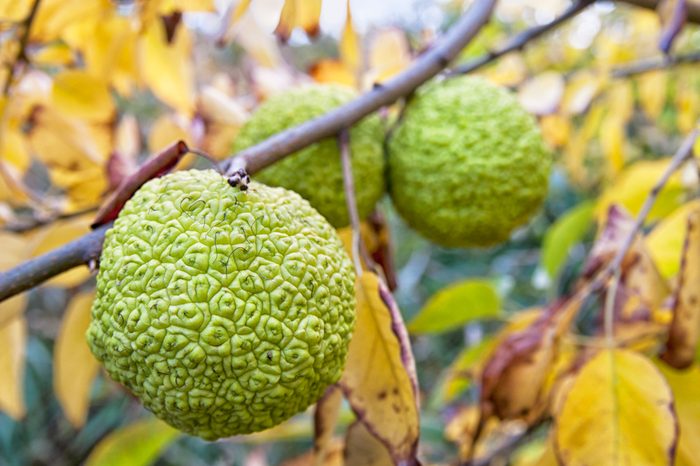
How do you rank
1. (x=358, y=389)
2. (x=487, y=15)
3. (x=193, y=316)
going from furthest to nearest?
(x=487, y=15)
(x=358, y=389)
(x=193, y=316)

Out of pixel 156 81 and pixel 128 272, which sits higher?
pixel 128 272

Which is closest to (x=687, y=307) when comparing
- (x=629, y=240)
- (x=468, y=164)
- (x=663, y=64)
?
(x=629, y=240)

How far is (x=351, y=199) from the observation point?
760 mm

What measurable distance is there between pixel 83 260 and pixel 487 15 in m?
0.65

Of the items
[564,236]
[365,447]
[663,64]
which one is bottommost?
[564,236]

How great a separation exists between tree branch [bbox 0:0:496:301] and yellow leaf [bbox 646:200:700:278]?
42 cm

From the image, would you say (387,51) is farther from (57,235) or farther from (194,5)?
(57,235)

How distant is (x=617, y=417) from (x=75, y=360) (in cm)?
77

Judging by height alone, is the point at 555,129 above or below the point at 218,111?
below

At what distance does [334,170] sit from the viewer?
88cm

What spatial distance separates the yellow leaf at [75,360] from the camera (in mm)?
1050

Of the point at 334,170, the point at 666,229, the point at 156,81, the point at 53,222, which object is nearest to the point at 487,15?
the point at 334,170

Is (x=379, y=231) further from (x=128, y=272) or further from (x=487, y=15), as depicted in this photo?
(x=128, y=272)

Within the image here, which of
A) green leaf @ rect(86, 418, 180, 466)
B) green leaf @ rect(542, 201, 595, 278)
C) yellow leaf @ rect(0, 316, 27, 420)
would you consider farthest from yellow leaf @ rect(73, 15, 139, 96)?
green leaf @ rect(542, 201, 595, 278)
